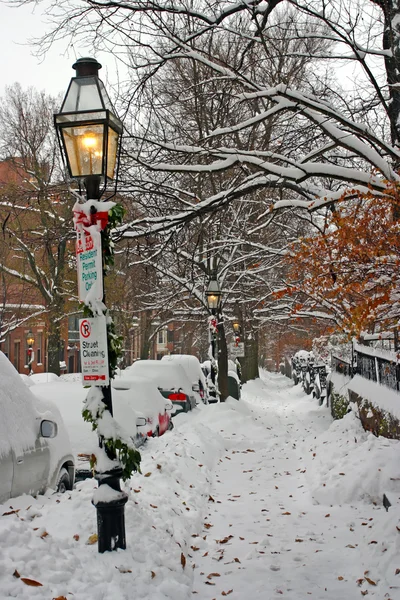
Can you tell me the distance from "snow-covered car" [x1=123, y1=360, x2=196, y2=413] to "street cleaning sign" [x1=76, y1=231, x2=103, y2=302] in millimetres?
11784

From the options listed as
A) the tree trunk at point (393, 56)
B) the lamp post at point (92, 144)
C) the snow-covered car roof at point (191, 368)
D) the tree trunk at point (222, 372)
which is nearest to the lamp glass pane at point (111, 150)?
the lamp post at point (92, 144)

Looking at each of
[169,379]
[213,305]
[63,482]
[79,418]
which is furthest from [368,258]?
[213,305]

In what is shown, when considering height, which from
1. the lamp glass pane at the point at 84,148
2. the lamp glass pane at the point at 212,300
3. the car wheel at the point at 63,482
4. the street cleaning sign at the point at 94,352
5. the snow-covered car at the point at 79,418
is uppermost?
the lamp glass pane at the point at 84,148

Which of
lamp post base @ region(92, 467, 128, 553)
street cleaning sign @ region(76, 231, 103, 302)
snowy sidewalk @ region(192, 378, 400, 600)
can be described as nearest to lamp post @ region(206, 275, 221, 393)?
snowy sidewalk @ region(192, 378, 400, 600)

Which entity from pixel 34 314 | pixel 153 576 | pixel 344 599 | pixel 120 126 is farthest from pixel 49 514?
pixel 34 314

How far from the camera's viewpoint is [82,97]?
567 cm

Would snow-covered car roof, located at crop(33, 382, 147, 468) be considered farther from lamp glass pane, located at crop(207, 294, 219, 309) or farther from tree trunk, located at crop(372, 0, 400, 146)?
lamp glass pane, located at crop(207, 294, 219, 309)

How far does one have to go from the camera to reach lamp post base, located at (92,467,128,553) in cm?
524

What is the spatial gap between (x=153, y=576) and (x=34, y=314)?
2781 cm

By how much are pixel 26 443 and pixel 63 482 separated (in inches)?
60.9

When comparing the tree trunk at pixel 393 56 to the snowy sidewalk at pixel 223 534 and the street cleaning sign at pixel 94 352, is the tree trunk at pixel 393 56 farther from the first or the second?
the street cleaning sign at pixel 94 352

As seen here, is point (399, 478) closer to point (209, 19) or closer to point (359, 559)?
point (359, 559)

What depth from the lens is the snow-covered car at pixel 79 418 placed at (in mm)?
9125

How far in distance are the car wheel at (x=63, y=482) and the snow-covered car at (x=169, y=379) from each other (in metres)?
9.51
